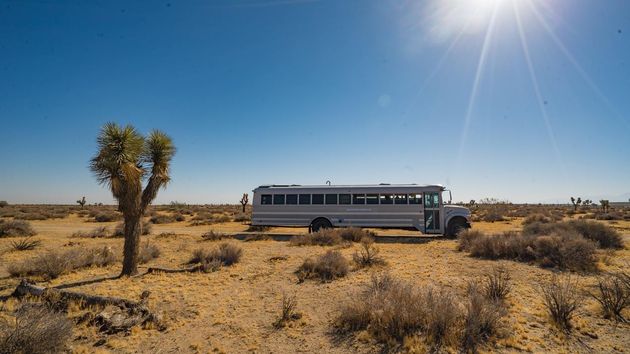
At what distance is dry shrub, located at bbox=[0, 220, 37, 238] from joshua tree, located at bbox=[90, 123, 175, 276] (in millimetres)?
14991

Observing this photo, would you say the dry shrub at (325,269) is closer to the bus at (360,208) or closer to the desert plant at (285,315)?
the desert plant at (285,315)

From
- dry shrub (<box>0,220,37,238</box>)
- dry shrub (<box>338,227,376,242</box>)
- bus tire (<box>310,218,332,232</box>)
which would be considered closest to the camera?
dry shrub (<box>338,227,376,242</box>)

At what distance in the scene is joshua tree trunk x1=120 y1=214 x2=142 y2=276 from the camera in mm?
9500

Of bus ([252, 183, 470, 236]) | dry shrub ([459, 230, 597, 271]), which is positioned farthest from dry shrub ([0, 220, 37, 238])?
dry shrub ([459, 230, 597, 271])

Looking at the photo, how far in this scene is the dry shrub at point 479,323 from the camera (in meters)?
4.95

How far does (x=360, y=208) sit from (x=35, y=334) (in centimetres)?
1652

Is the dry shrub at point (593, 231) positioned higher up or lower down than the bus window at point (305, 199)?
lower down

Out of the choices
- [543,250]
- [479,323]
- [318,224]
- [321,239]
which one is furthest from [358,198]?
[479,323]

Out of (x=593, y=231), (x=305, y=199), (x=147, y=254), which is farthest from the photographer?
(x=305, y=199)

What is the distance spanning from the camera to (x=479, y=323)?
5.20 metres

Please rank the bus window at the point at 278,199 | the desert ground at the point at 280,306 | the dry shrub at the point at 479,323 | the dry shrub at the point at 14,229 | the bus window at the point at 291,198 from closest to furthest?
the dry shrub at the point at 479,323 < the desert ground at the point at 280,306 < the dry shrub at the point at 14,229 < the bus window at the point at 291,198 < the bus window at the point at 278,199

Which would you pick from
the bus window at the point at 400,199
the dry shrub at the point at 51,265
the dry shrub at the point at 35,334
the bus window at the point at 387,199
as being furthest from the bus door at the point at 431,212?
the dry shrub at the point at 35,334

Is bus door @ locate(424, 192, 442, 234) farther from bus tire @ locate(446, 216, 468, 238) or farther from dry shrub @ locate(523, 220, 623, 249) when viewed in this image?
dry shrub @ locate(523, 220, 623, 249)

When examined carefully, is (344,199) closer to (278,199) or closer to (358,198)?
(358,198)
